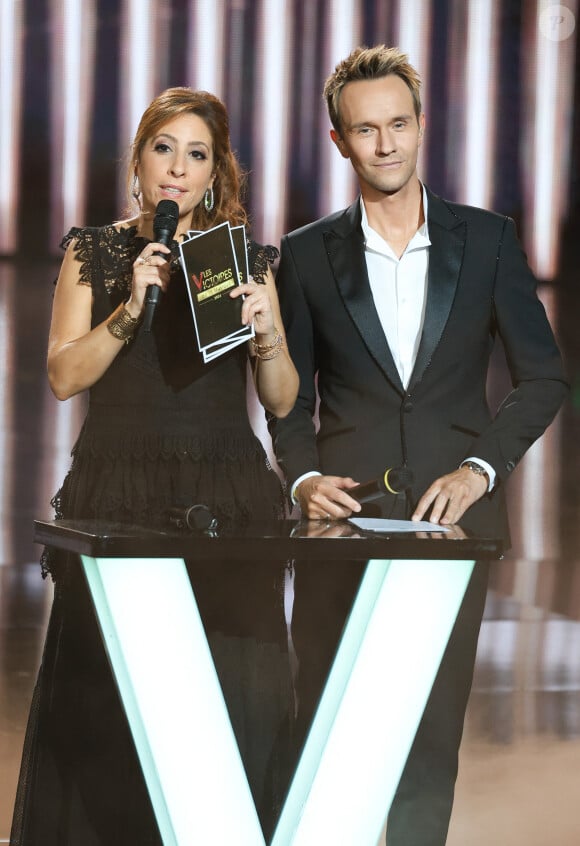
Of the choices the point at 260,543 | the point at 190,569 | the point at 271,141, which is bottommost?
the point at 190,569

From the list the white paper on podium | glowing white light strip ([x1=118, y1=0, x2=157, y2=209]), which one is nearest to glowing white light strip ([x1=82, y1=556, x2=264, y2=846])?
the white paper on podium

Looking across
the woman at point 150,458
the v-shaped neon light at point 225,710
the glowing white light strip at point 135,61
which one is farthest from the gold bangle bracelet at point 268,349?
the glowing white light strip at point 135,61

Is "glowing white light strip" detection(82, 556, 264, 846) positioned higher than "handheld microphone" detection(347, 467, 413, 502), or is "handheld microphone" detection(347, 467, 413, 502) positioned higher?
"handheld microphone" detection(347, 467, 413, 502)

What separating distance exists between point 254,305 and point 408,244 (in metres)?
0.44

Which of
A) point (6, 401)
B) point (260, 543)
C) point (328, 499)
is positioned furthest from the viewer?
point (6, 401)

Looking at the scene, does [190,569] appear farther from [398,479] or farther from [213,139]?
[213,139]

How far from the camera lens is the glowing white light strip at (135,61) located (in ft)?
13.1

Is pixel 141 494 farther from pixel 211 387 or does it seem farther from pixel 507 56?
pixel 507 56

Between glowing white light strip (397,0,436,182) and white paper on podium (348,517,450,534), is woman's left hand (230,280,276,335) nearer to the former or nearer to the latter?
white paper on podium (348,517,450,534)

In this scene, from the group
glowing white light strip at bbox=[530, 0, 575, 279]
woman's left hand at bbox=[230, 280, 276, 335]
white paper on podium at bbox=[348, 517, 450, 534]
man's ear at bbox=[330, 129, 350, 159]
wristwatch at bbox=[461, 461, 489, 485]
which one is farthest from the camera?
glowing white light strip at bbox=[530, 0, 575, 279]

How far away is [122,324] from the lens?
1869 mm

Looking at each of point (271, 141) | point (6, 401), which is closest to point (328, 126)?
point (271, 141)

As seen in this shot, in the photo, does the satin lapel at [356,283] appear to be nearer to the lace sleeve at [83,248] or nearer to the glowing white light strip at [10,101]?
the lace sleeve at [83,248]

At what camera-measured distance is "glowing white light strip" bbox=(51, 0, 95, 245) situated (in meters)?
3.99
